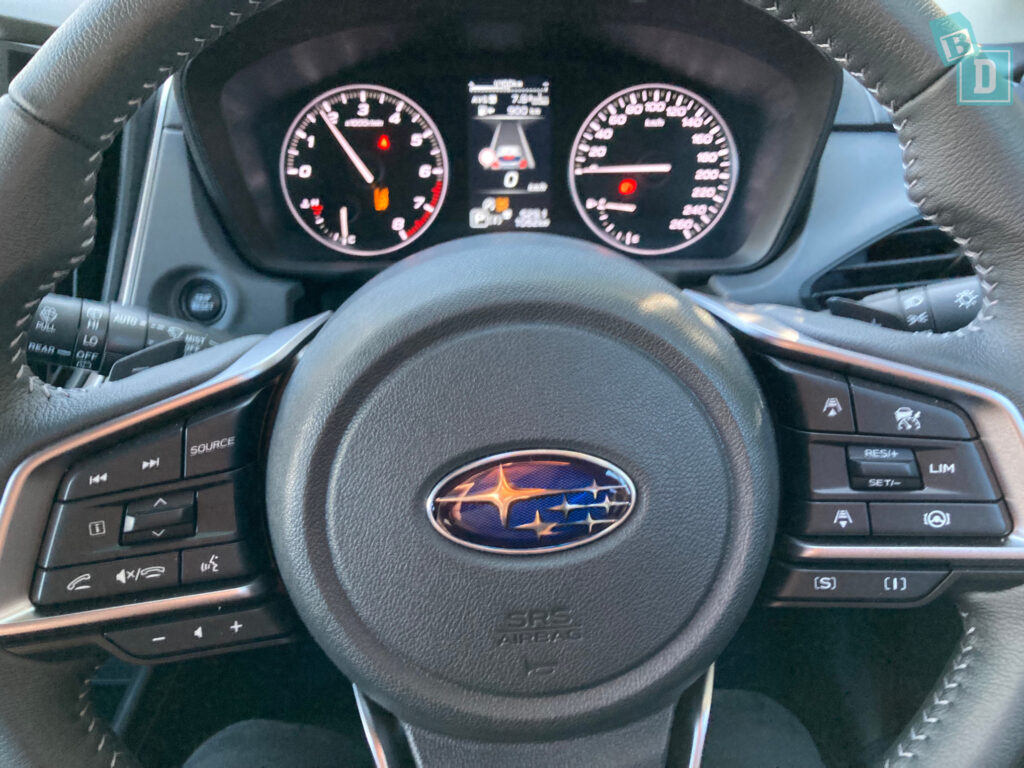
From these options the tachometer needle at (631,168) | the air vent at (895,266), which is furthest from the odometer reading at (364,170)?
the air vent at (895,266)

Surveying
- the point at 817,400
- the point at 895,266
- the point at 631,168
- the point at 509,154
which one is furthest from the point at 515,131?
the point at 817,400

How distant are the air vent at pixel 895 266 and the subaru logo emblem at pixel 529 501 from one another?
1.42m

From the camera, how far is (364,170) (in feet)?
7.78

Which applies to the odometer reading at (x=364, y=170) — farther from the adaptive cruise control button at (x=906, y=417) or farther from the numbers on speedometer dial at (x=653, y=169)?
the adaptive cruise control button at (x=906, y=417)

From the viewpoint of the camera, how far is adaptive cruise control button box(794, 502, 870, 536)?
1.04 metres

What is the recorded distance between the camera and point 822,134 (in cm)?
211

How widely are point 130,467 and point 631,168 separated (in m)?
1.72

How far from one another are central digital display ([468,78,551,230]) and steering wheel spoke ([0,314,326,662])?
1499mm

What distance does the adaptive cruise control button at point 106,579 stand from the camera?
962mm

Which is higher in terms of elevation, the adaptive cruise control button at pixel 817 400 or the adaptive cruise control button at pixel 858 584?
the adaptive cruise control button at pixel 817 400

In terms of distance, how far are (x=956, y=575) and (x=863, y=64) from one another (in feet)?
1.74

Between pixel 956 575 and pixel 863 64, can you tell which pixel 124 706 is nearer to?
pixel 956 575

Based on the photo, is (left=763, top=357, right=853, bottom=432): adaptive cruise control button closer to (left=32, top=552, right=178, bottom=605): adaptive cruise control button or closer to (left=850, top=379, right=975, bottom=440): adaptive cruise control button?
(left=850, top=379, right=975, bottom=440): adaptive cruise control button

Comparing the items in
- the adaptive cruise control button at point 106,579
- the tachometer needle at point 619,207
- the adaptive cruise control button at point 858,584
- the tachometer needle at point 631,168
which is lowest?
the tachometer needle at point 619,207
